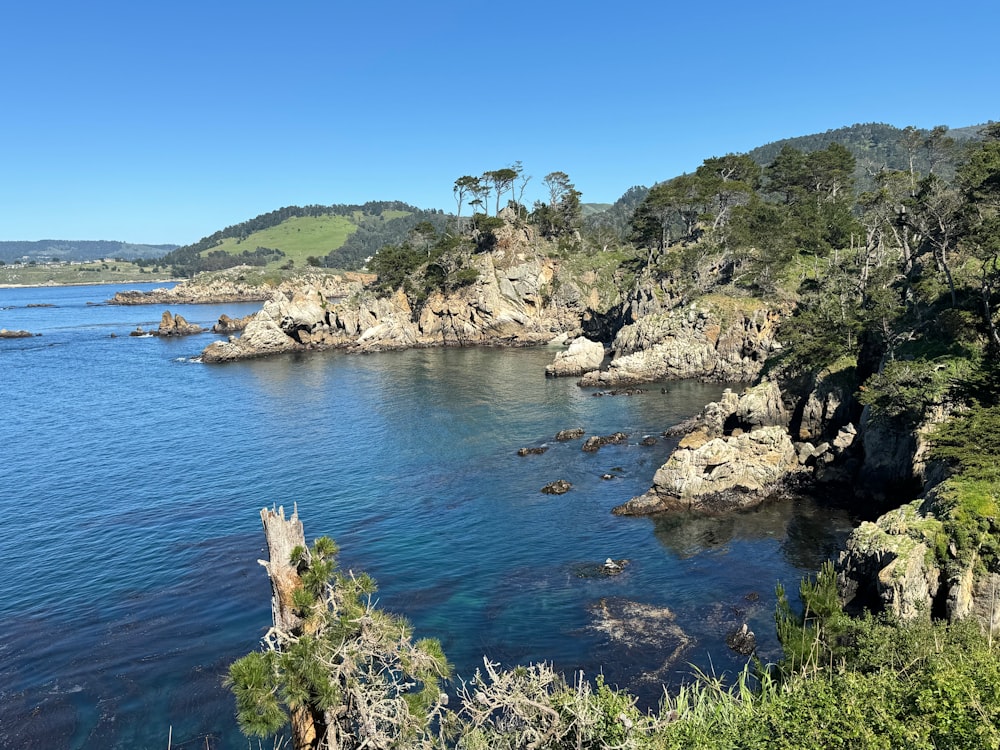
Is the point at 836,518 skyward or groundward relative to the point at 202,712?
skyward

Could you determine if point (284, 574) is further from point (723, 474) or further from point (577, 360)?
point (577, 360)

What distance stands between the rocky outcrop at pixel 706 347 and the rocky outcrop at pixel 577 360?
354cm

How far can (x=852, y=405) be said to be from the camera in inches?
2016

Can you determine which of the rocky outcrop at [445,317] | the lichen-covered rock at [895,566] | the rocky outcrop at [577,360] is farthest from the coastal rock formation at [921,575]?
the rocky outcrop at [445,317]

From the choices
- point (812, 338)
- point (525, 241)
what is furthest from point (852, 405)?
point (525, 241)

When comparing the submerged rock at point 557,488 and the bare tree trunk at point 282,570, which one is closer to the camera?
the bare tree trunk at point 282,570

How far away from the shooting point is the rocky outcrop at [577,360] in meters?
91.9

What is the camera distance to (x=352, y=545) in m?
40.8

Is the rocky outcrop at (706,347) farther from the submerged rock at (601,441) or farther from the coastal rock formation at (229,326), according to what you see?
the coastal rock formation at (229,326)

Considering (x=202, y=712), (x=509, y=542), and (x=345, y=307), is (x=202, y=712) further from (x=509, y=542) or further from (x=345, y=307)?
(x=345, y=307)

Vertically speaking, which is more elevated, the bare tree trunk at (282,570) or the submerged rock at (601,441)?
the bare tree trunk at (282,570)

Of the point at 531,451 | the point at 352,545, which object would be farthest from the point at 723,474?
the point at 352,545

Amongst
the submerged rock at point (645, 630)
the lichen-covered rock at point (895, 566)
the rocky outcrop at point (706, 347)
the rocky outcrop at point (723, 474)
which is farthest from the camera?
the rocky outcrop at point (706, 347)

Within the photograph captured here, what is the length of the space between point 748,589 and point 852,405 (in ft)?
84.0
